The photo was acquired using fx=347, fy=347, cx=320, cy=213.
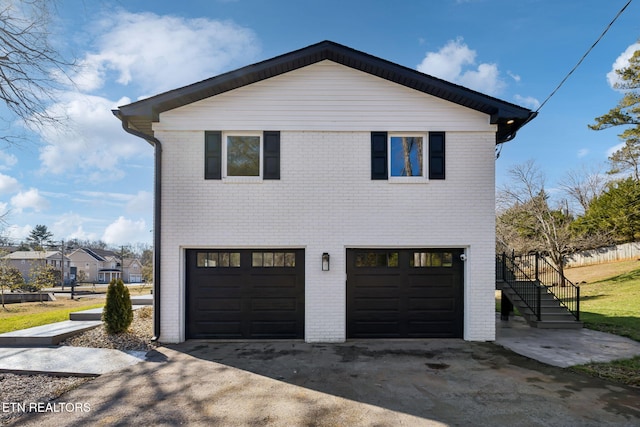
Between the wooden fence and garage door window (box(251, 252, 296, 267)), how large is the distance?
2196 cm

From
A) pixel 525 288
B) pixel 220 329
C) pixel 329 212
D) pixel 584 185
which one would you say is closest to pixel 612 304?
pixel 525 288

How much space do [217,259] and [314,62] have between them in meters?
5.03

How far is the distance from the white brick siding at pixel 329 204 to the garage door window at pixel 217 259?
0.92ft

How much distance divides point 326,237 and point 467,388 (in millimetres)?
3928

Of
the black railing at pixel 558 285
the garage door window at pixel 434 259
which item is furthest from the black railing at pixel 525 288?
the garage door window at pixel 434 259

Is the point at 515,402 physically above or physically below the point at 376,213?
below

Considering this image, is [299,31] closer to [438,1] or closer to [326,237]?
[438,1]

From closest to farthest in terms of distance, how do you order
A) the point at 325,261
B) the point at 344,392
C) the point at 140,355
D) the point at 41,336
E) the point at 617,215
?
the point at 344,392 < the point at 140,355 < the point at 41,336 < the point at 325,261 < the point at 617,215

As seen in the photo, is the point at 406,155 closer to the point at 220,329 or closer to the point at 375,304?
the point at 375,304

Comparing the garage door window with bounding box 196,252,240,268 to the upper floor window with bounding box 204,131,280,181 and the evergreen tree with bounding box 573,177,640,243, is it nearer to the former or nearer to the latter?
the upper floor window with bounding box 204,131,280,181

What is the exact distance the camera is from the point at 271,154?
25.8 feet

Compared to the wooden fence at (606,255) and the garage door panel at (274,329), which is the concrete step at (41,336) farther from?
the wooden fence at (606,255)

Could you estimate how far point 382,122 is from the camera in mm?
7910

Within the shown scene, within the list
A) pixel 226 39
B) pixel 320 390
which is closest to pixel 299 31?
pixel 226 39
